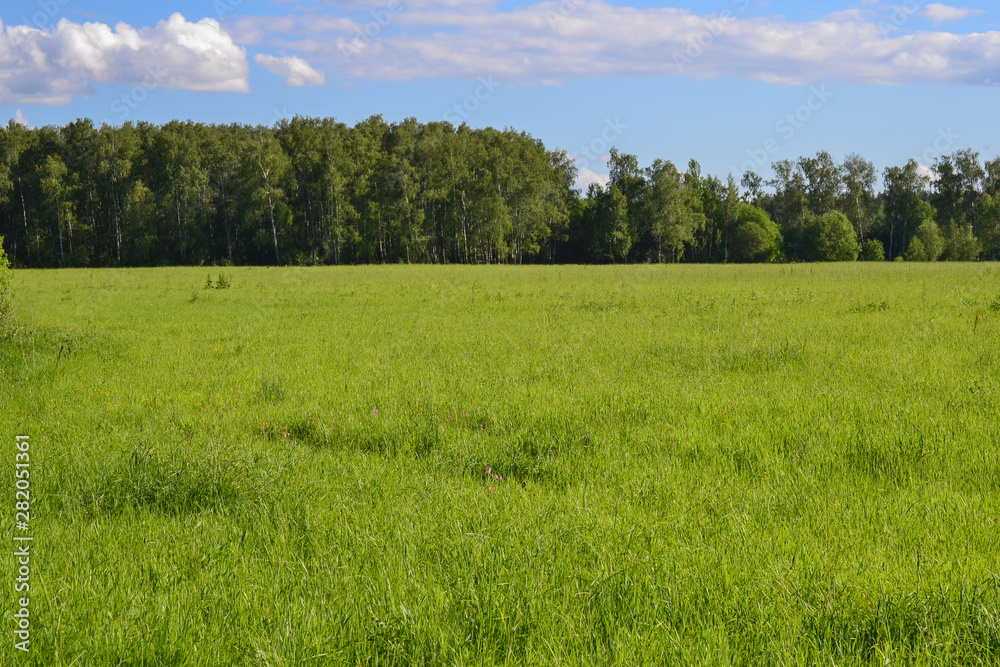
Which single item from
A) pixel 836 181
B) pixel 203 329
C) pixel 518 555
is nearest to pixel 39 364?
pixel 203 329

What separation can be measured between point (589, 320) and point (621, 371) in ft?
21.1

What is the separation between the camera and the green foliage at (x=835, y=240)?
7969 cm

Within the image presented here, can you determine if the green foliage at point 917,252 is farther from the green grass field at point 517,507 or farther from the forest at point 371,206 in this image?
the green grass field at point 517,507

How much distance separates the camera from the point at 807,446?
631cm

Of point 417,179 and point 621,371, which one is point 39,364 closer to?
point 621,371

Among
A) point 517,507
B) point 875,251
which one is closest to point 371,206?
point 875,251

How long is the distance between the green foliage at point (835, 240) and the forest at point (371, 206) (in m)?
0.16

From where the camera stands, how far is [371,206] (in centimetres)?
7888

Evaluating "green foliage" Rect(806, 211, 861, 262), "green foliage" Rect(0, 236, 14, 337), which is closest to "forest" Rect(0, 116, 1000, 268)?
"green foliage" Rect(806, 211, 861, 262)

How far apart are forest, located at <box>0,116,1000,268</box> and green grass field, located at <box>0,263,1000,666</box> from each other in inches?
2724

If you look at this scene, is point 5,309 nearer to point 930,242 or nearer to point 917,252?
point 917,252

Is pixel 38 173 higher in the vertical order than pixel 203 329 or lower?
higher

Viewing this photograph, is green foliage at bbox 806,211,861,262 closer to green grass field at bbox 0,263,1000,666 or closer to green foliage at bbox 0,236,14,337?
green grass field at bbox 0,263,1000,666

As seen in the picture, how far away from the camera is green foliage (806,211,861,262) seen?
79688 mm
